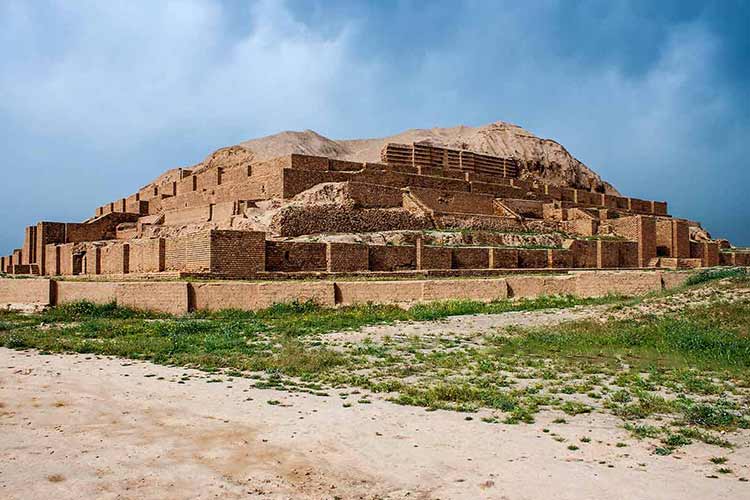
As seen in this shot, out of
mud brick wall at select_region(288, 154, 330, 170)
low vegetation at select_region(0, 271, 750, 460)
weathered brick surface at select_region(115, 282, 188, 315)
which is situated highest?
mud brick wall at select_region(288, 154, 330, 170)

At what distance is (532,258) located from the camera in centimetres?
1969

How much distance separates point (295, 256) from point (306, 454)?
1207cm

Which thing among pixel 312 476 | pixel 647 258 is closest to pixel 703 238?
pixel 647 258

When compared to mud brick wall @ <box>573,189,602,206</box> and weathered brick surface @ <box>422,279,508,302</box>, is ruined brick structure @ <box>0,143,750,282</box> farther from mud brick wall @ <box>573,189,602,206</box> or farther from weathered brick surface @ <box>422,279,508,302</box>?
weathered brick surface @ <box>422,279,508,302</box>

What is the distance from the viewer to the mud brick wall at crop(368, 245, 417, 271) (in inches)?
671

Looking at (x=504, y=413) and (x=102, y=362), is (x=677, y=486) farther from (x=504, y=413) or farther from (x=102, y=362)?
(x=102, y=362)

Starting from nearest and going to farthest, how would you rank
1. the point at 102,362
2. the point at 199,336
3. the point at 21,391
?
the point at 21,391
the point at 102,362
the point at 199,336

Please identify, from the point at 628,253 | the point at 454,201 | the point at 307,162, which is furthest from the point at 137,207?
the point at 628,253

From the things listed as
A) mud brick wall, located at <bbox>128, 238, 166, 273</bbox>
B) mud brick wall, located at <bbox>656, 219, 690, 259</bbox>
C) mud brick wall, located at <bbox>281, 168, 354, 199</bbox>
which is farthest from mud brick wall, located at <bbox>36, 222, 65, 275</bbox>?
mud brick wall, located at <bbox>656, 219, 690, 259</bbox>

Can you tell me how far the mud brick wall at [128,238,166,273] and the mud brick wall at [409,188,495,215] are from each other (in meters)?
9.32

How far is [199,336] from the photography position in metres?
9.52

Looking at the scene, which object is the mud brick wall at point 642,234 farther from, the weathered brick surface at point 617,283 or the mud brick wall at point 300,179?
the mud brick wall at point 300,179

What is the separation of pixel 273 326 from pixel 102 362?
127 inches

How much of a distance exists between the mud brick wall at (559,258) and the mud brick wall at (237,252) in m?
9.18
